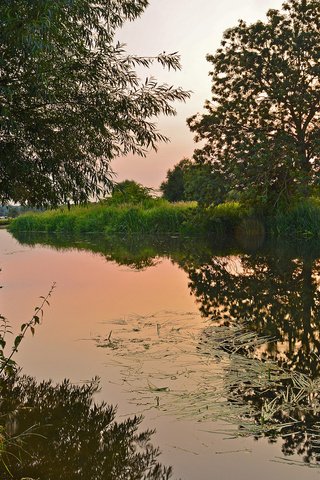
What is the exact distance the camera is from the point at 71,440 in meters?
4.51

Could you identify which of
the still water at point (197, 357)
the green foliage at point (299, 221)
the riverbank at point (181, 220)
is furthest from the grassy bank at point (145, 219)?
the still water at point (197, 357)

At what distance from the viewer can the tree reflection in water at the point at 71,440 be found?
3.97m

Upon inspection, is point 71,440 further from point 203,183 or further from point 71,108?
point 203,183

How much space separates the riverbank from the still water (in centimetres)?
1419

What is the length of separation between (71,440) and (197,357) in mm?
2655

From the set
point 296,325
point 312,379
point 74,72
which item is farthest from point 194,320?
point 74,72

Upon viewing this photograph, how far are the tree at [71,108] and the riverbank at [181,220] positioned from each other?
21654 mm

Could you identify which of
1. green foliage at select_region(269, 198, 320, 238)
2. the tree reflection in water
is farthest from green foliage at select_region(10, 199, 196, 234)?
the tree reflection in water

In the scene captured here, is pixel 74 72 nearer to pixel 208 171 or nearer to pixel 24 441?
pixel 24 441

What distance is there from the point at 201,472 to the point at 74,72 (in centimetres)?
573

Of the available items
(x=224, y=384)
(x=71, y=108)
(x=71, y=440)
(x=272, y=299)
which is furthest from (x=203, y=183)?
(x=71, y=440)

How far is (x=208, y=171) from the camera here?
32.0 metres

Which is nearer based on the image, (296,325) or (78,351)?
(78,351)

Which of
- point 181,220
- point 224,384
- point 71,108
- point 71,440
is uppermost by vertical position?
point 71,108
